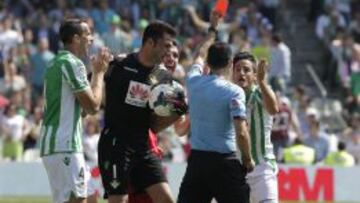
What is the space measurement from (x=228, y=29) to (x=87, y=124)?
5.45 metres

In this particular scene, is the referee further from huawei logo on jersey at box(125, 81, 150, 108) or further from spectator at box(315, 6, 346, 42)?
spectator at box(315, 6, 346, 42)

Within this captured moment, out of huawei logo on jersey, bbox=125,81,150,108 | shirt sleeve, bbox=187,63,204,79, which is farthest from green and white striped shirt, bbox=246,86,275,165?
huawei logo on jersey, bbox=125,81,150,108

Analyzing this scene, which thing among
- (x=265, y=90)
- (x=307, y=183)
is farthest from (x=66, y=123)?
(x=307, y=183)

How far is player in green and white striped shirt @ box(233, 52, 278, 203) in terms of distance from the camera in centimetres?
1345

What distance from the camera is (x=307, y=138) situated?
26.3 metres

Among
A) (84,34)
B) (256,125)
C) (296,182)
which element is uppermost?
(84,34)

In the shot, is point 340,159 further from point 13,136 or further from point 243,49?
point 13,136

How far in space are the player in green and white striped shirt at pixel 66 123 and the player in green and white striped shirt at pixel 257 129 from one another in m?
1.90

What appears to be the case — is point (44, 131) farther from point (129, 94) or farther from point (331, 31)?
point (331, 31)

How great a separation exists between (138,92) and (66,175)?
1.20 metres

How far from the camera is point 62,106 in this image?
12.0 metres

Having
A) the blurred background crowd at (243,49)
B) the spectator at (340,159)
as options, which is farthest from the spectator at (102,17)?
the spectator at (340,159)

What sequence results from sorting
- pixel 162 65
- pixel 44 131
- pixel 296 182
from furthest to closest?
pixel 296 182 → pixel 162 65 → pixel 44 131

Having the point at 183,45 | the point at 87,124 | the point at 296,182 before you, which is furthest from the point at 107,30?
the point at 296,182
